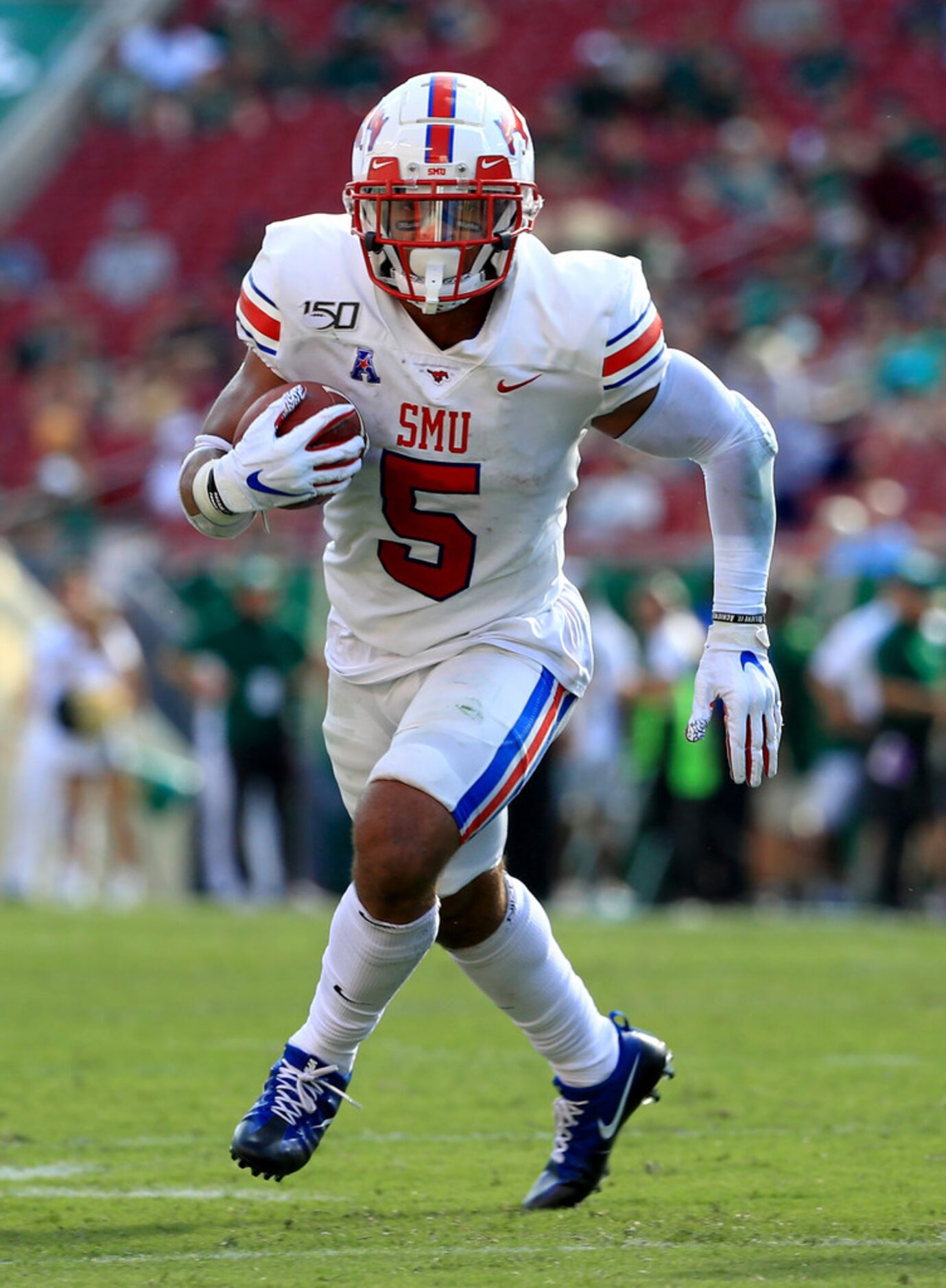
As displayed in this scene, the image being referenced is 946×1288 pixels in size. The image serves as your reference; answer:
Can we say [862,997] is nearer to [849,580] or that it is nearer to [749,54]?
[849,580]

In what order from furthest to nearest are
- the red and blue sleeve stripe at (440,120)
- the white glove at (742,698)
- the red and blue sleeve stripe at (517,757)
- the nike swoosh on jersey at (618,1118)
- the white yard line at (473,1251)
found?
the nike swoosh on jersey at (618,1118) < the white glove at (742,698) < the red and blue sleeve stripe at (440,120) < the red and blue sleeve stripe at (517,757) < the white yard line at (473,1251)

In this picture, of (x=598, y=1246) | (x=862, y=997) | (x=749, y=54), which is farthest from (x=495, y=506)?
(x=749, y=54)

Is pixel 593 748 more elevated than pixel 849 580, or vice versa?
pixel 849 580

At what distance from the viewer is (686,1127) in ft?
15.4

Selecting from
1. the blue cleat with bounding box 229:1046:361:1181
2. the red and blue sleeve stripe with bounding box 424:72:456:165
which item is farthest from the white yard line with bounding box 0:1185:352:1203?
the red and blue sleeve stripe with bounding box 424:72:456:165

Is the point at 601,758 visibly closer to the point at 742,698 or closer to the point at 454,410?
the point at 742,698

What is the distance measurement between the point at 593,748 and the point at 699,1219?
711cm

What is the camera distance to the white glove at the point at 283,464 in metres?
3.46

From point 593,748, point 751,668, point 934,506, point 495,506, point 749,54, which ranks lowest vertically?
point 593,748

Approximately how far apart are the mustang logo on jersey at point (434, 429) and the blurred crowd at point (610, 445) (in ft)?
20.6

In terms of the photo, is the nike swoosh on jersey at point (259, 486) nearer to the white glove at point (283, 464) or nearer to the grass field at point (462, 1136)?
the white glove at point (283, 464)

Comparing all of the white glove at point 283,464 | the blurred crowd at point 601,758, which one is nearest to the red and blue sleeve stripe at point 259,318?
the white glove at point 283,464

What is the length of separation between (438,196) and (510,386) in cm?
34

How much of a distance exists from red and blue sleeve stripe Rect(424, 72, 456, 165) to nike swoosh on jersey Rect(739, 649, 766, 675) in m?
1.02
